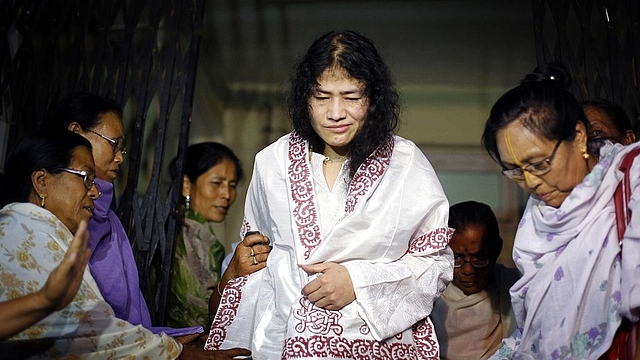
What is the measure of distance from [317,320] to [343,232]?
33cm

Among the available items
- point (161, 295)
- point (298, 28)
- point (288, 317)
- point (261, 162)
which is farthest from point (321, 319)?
point (298, 28)

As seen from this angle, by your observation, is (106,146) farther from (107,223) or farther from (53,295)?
(53,295)

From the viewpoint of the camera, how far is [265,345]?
136 inches

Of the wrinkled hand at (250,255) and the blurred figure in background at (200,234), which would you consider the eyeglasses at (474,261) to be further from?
the wrinkled hand at (250,255)

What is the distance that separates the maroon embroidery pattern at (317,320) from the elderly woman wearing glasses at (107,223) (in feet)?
2.64

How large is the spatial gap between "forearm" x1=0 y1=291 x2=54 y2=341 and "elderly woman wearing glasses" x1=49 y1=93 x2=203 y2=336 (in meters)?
1.09

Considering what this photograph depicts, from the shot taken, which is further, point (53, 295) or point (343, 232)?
point (343, 232)

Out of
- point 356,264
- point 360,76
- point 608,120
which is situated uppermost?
point 360,76

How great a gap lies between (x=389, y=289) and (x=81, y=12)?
2895 millimetres

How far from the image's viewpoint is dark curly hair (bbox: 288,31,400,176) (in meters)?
3.53

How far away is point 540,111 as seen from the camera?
120 inches

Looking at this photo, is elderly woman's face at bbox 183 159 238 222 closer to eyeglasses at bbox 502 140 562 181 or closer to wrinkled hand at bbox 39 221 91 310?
eyeglasses at bbox 502 140 562 181

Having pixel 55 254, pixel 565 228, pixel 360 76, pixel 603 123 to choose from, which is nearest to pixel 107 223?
pixel 55 254

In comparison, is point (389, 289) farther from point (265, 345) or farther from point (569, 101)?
point (569, 101)
